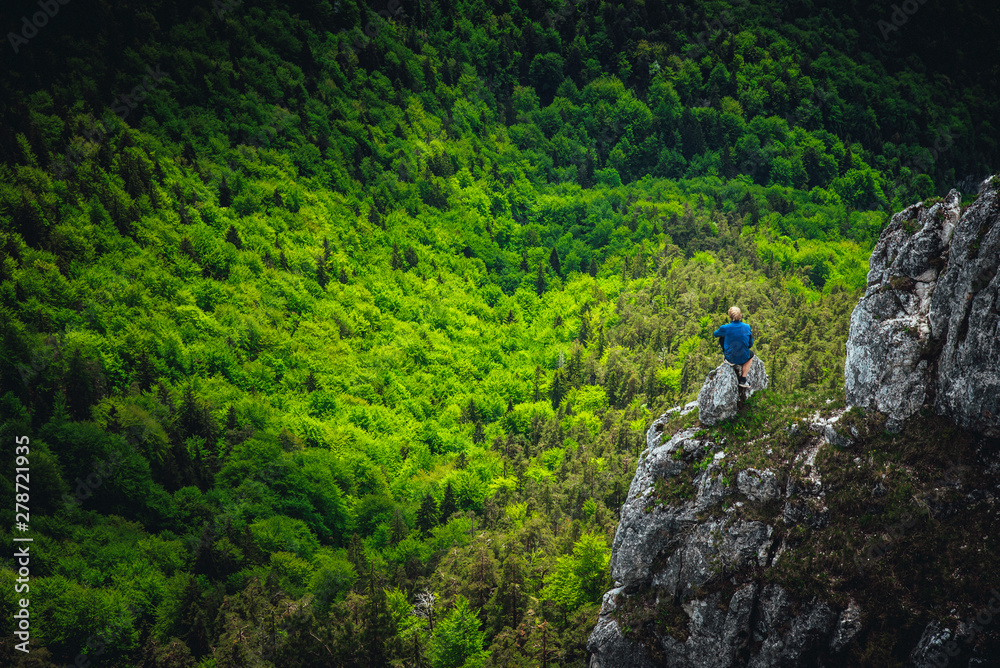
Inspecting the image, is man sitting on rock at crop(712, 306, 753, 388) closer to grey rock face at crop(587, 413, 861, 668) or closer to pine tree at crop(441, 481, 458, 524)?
grey rock face at crop(587, 413, 861, 668)

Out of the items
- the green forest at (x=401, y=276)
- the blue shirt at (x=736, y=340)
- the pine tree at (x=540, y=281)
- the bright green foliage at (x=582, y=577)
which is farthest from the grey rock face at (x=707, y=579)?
the pine tree at (x=540, y=281)

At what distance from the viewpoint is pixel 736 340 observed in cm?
2669

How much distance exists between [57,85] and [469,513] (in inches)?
2901

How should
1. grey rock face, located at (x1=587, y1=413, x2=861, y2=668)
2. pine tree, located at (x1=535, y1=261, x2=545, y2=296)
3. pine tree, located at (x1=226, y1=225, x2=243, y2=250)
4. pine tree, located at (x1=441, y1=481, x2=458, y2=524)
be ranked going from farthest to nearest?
pine tree, located at (x1=535, y1=261, x2=545, y2=296), pine tree, located at (x1=226, y1=225, x2=243, y2=250), pine tree, located at (x1=441, y1=481, x2=458, y2=524), grey rock face, located at (x1=587, y1=413, x2=861, y2=668)

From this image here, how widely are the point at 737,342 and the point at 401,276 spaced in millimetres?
69525

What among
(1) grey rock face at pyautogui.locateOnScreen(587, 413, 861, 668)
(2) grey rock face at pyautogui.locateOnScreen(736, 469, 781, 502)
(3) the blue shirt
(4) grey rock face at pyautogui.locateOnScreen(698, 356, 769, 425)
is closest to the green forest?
(4) grey rock face at pyautogui.locateOnScreen(698, 356, 769, 425)

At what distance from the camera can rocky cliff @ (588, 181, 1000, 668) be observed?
21.0 meters

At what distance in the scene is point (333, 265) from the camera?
8588 cm

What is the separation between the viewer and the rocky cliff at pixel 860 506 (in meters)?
21.0

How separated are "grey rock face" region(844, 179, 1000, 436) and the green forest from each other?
393 cm

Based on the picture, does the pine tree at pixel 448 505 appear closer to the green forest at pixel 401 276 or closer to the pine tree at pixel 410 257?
the green forest at pixel 401 276

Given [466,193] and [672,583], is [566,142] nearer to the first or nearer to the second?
[466,193]

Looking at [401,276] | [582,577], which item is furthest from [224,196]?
[582,577]

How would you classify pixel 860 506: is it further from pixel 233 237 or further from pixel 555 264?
pixel 555 264
